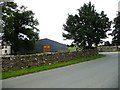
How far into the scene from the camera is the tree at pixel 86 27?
150 feet

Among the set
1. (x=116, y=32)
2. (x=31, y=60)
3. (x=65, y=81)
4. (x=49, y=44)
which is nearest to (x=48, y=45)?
(x=49, y=44)

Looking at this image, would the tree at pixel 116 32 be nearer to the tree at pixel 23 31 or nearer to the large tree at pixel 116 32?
the large tree at pixel 116 32

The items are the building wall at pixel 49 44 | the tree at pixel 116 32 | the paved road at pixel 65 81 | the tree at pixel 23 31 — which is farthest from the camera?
the tree at pixel 116 32

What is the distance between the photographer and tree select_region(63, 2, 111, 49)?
150ft

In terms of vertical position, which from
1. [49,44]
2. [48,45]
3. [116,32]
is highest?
[116,32]

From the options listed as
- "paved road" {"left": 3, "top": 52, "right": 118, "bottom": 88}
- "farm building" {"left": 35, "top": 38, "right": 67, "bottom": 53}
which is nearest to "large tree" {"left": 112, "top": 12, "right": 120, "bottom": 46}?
"farm building" {"left": 35, "top": 38, "right": 67, "bottom": 53}

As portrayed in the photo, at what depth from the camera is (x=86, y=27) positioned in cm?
4616

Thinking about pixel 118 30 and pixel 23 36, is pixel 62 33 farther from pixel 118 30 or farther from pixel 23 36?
pixel 118 30

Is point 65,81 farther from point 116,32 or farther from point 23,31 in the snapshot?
point 116,32

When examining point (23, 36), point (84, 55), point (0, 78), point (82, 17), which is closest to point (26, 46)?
point (23, 36)

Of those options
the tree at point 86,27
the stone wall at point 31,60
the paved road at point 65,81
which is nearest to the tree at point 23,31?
the tree at point 86,27

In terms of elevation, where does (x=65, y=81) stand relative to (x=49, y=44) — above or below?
below

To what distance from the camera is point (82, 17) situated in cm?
4738

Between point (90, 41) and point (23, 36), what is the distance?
15.6m
